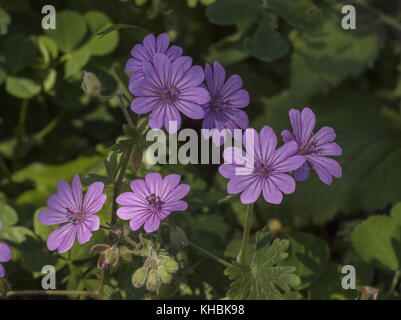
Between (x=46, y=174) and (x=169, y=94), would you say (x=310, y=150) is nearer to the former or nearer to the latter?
(x=169, y=94)

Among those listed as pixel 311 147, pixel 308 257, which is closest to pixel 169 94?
pixel 311 147

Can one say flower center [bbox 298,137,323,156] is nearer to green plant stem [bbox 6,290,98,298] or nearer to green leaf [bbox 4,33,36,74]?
green plant stem [bbox 6,290,98,298]

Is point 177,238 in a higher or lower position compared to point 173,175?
lower

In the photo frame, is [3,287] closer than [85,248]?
Yes

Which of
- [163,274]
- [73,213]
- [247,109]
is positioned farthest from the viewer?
[247,109]

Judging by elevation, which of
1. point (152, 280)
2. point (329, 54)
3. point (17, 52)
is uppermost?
point (329, 54)

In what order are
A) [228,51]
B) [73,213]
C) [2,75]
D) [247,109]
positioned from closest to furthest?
[73,213] < [2,75] < [228,51] < [247,109]

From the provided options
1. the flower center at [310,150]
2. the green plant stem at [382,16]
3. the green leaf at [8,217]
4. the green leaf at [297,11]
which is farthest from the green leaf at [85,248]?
the green plant stem at [382,16]
